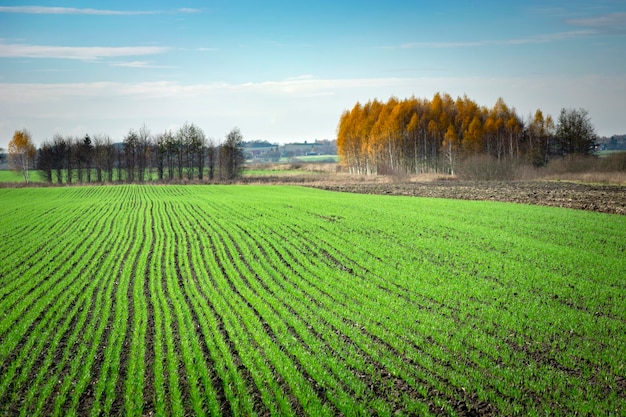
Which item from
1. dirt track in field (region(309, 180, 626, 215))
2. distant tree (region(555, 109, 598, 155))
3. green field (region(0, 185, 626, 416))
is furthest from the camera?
distant tree (region(555, 109, 598, 155))

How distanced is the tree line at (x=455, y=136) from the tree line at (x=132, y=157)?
23499 millimetres

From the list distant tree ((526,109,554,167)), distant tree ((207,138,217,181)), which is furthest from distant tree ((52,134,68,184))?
distant tree ((526,109,554,167))

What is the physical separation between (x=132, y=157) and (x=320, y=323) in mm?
76753

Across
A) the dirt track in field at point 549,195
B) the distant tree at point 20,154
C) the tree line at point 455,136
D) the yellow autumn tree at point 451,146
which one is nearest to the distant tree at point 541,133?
the tree line at point 455,136

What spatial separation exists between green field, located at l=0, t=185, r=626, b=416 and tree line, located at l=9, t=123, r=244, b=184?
57384 mm

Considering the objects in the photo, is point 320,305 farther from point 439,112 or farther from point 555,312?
A: point 439,112

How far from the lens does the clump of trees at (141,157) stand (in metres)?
77.7

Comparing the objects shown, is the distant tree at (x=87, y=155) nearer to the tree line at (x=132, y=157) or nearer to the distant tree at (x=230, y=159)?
the tree line at (x=132, y=157)

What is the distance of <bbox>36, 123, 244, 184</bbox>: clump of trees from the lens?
255 ft

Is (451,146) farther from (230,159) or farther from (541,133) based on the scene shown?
(230,159)

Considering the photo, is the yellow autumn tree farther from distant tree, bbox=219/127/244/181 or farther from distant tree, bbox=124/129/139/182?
distant tree, bbox=124/129/139/182

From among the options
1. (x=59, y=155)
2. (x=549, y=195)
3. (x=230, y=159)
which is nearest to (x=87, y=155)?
(x=59, y=155)

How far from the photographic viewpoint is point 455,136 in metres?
72.7

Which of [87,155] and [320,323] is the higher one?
[87,155]
